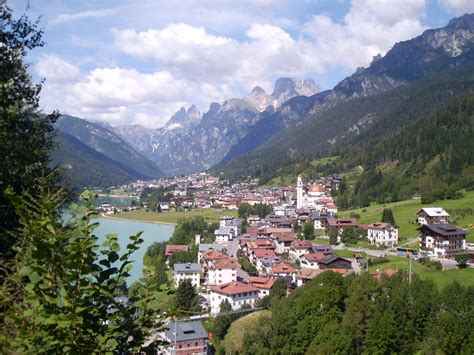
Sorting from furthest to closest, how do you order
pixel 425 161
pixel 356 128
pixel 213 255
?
pixel 356 128 → pixel 425 161 → pixel 213 255

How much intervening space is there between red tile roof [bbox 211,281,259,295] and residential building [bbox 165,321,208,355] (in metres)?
6.94

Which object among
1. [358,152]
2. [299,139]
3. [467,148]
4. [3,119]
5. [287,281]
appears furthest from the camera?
[299,139]

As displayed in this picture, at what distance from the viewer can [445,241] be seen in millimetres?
39781

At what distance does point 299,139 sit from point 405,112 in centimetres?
5623

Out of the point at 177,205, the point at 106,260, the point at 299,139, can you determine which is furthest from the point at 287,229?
the point at 299,139

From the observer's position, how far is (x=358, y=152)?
365 ft

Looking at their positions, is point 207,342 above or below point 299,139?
below

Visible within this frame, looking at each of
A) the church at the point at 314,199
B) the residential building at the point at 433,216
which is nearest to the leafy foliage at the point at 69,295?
the residential building at the point at 433,216

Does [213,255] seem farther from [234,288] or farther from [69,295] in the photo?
[69,295]

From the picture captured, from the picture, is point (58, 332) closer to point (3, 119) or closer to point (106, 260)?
point (106, 260)

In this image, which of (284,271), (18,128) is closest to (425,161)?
(284,271)

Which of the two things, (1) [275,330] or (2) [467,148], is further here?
(2) [467,148]

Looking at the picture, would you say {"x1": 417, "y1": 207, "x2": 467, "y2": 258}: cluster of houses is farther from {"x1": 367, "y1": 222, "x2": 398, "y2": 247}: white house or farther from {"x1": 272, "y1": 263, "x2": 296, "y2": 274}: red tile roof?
{"x1": 272, "y1": 263, "x2": 296, "y2": 274}: red tile roof

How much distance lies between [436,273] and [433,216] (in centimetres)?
1581
